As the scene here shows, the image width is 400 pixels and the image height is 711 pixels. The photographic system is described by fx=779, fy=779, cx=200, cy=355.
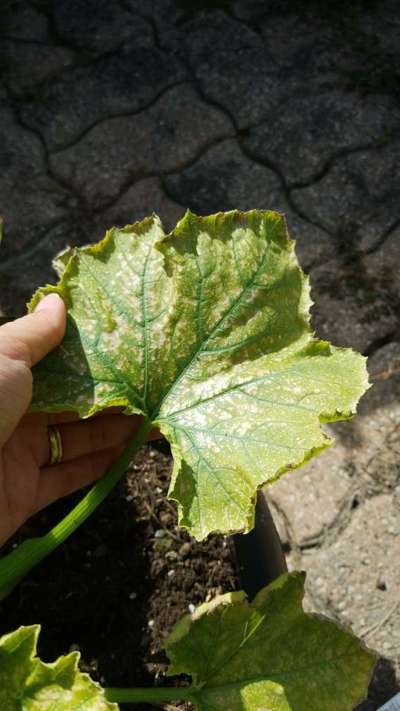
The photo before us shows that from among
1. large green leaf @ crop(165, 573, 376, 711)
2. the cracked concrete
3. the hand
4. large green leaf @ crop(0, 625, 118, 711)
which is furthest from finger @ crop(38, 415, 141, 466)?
the cracked concrete

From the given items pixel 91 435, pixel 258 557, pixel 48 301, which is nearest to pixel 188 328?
pixel 48 301

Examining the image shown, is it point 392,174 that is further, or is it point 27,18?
point 27,18

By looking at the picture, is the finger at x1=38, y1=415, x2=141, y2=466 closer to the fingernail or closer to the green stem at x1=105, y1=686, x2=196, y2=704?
the fingernail

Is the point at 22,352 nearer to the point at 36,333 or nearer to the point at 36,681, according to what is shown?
the point at 36,333

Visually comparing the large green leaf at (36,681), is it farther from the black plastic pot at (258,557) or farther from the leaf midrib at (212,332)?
the black plastic pot at (258,557)

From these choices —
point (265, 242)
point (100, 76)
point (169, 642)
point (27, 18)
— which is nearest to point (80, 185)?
point (100, 76)

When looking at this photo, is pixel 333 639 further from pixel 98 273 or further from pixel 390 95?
pixel 390 95
